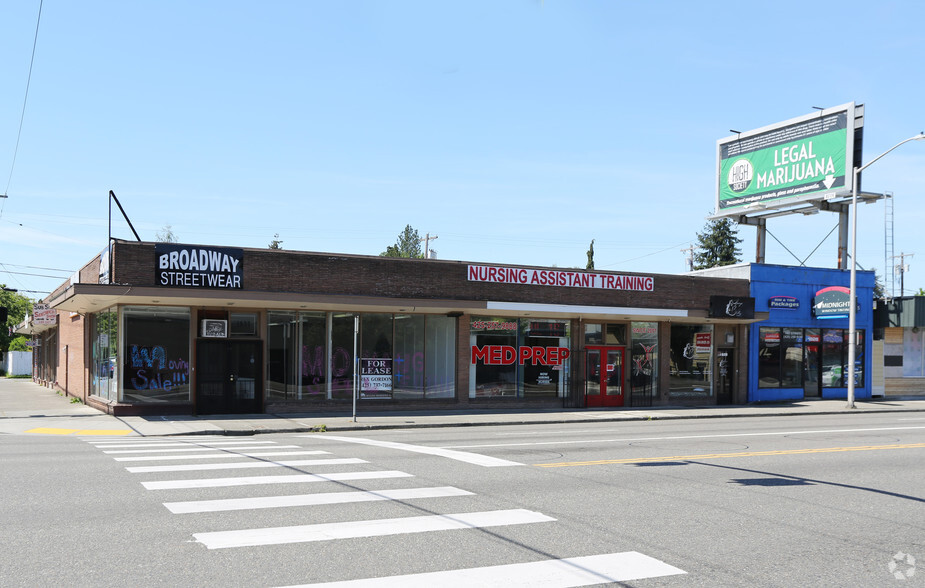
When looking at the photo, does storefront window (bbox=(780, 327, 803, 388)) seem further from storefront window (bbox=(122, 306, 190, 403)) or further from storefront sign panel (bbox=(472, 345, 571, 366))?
storefront window (bbox=(122, 306, 190, 403))

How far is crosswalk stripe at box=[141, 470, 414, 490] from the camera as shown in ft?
32.9

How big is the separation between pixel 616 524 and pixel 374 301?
16181 mm

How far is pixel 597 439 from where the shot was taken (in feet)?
57.1

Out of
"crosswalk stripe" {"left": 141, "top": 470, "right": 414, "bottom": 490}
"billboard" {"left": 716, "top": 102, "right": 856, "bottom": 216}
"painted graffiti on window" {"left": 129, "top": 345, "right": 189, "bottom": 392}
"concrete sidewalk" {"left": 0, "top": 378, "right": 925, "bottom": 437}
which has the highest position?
"billboard" {"left": 716, "top": 102, "right": 856, "bottom": 216}

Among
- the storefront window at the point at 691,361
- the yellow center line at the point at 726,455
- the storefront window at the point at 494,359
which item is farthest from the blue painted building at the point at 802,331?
the yellow center line at the point at 726,455

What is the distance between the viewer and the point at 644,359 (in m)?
29.7

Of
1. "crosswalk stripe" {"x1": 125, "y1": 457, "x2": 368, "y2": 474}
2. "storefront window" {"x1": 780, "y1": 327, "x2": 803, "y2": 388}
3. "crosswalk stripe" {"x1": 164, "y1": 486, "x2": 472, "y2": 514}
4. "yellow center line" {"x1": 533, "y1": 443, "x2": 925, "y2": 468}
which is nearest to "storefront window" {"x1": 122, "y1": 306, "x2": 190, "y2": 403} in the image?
"crosswalk stripe" {"x1": 125, "y1": 457, "x2": 368, "y2": 474}

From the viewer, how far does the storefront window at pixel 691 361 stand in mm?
30406

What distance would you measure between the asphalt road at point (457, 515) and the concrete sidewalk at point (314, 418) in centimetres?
434

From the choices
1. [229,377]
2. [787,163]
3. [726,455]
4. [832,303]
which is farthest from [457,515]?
[787,163]

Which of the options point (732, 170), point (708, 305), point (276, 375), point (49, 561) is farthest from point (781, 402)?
point (49, 561)

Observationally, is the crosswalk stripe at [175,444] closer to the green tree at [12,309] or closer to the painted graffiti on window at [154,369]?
the painted graffiti on window at [154,369]

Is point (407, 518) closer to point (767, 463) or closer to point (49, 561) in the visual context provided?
point (49, 561)

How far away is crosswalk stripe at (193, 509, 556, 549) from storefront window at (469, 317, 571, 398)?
18.0 metres
